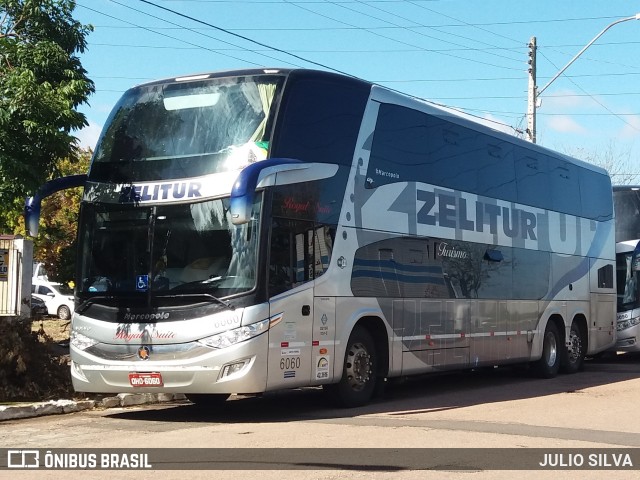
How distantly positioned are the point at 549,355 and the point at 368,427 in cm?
968

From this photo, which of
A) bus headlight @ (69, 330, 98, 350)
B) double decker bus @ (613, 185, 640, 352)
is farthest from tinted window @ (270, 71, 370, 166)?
double decker bus @ (613, 185, 640, 352)

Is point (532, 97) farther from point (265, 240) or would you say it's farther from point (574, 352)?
point (265, 240)

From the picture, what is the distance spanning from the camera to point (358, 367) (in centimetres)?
1415

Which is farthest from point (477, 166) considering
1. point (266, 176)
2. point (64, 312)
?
point (64, 312)

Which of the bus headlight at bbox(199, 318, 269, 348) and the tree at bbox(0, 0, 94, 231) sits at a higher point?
the tree at bbox(0, 0, 94, 231)

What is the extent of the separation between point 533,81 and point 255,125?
2114cm

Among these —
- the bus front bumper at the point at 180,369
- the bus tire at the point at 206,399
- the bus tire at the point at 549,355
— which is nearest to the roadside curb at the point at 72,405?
the bus tire at the point at 206,399

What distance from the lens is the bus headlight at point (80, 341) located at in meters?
13.0

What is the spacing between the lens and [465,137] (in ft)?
56.8

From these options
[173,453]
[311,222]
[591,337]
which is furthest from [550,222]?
[173,453]

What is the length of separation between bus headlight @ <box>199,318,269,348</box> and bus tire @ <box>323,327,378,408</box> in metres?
2.05

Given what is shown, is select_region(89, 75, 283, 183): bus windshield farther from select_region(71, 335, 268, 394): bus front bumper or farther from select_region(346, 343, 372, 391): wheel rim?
select_region(346, 343, 372, 391): wheel rim

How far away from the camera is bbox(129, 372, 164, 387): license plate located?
12367 mm

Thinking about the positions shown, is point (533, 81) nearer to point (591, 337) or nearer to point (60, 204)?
point (591, 337)
